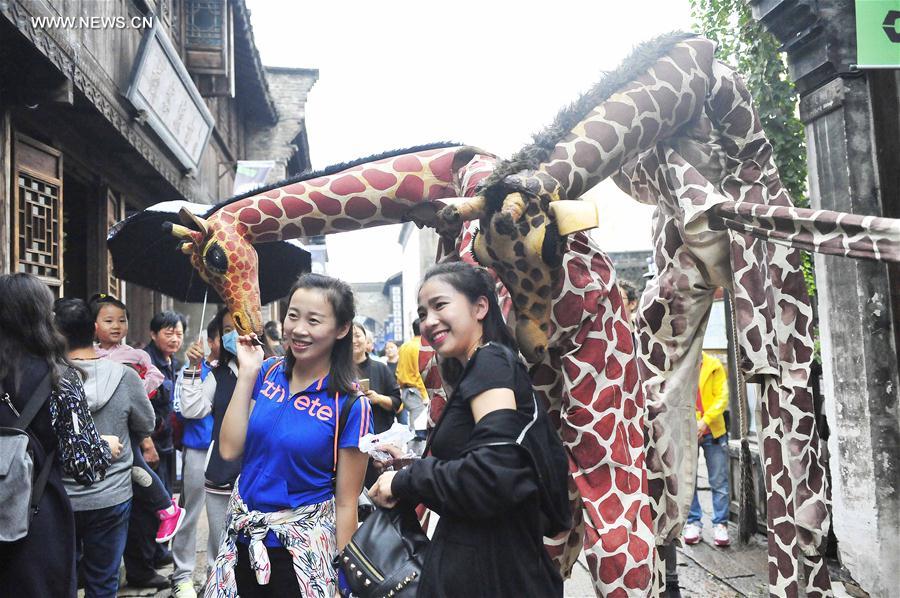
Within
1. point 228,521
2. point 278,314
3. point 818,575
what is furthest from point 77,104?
point 278,314

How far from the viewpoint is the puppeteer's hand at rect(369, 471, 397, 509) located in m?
2.23

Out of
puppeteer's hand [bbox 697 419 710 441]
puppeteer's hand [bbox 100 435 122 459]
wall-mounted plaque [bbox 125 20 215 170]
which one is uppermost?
wall-mounted plaque [bbox 125 20 215 170]

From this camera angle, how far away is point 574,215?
2.46 meters

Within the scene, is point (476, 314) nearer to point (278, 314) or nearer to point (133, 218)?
point (133, 218)

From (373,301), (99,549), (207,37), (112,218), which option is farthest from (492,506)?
(373,301)

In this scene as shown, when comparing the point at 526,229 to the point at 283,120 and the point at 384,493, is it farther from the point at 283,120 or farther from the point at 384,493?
the point at 283,120

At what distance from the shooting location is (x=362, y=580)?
7.14 feet

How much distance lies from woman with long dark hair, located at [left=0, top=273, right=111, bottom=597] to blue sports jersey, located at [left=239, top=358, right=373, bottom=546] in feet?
3.22

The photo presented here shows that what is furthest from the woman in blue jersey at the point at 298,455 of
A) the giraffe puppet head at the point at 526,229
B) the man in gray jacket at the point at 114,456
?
the man in gray jacket at the point at 114,456

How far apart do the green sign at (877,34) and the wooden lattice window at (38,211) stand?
18.6ft

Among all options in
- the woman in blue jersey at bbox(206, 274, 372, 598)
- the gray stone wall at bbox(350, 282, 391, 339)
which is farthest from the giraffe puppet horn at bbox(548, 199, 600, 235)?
the gray stone wall at bbox(350, 282, 391, 339)

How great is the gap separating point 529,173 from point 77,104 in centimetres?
462

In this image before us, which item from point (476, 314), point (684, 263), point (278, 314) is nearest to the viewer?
point (476, 314)

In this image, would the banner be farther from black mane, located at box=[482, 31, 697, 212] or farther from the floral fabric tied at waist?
the floral fabric tied at waist
